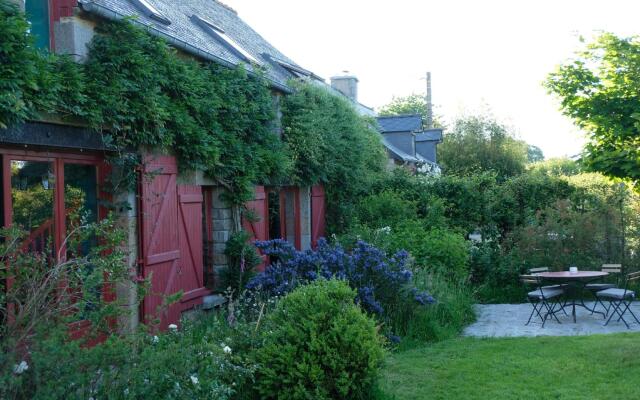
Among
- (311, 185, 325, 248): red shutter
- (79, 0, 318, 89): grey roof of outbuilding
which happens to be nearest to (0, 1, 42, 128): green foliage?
(79, 0, 318, 89): grey roof of outbuilding

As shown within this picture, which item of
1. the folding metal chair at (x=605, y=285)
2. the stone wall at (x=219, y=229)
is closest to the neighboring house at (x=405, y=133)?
the folding metal chair at (x=605, y=285)

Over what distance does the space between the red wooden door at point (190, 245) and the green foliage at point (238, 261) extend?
0.40 metres

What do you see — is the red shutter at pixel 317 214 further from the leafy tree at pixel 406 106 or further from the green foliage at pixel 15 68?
the leafy tree at pixel 406 106

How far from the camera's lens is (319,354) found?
18.0 feet

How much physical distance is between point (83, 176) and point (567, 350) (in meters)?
5.75

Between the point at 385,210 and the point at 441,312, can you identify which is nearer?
the point at 441,312

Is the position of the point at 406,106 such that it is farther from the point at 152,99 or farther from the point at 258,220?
the point at 152,99

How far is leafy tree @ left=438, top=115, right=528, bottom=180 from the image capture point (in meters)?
29.1

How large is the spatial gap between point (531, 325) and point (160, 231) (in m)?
5.45

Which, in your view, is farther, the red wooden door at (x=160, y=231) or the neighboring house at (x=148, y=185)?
the red wooden door at (x=160, y=231)

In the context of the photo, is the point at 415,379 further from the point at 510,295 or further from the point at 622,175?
the point at 510,295

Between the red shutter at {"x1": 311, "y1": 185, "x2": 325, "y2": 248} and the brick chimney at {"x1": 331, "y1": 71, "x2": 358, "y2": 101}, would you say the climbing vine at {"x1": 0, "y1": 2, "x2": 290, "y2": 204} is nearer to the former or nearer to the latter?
the red shutter at {"x1": 311, "y1": 185, "x2": 325, "y2": 248}

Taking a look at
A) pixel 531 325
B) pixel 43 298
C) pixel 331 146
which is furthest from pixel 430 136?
pixel 43 298

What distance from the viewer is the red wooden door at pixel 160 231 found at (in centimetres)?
778
